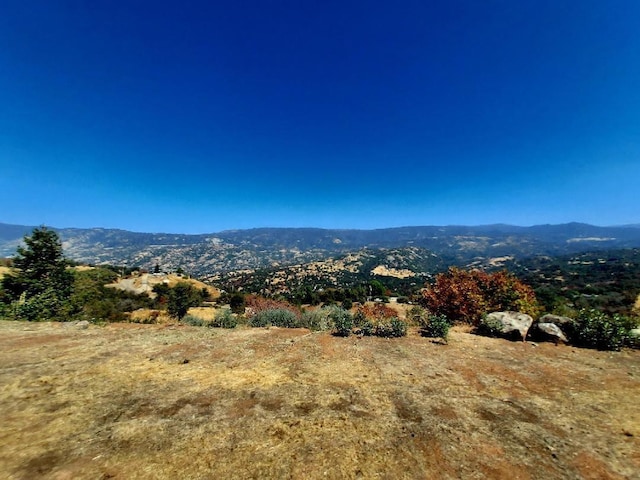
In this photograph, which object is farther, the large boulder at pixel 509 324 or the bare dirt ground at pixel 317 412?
the large boulder at pixel 509 324

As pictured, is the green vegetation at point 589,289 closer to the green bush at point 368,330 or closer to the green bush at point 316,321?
the green bush at point 368,330

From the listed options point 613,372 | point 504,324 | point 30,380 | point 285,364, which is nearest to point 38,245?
point 30,380

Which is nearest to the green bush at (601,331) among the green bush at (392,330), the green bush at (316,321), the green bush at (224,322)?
the green bush at (392,330)

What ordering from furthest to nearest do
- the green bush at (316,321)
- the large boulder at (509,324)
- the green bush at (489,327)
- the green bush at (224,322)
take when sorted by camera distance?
1. the green bush at (224,322)
2. the green bush at (316,321)
3. the green bush at (489,327)
4. the large boulder at (509,324)

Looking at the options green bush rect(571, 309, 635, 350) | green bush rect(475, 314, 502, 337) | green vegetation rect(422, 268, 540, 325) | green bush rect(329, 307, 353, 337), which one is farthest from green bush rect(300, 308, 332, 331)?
green bush rect(571, 309, 635, 350)

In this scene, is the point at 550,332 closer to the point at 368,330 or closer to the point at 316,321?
the point at 368,330

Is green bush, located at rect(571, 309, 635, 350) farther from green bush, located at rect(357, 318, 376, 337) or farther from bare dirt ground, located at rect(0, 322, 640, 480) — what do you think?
green bush, located at rect(357, 318, 376, 337)

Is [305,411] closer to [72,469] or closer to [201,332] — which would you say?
[72,469]
